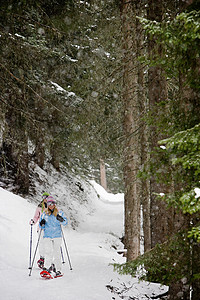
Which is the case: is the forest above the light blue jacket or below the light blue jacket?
above

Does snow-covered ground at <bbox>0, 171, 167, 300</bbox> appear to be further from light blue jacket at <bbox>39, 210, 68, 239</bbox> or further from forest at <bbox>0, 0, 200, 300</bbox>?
light blue jacket at <bbox>39, 210, 68, 239</bbox>

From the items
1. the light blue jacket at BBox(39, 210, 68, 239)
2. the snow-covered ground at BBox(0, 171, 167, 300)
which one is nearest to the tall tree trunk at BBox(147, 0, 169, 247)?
the snow-covered ground at BBox(0, 171, 167, 300)

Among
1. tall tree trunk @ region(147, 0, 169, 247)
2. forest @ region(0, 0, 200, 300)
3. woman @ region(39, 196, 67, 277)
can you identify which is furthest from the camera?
woman @ region(39, 196, 67, 277)

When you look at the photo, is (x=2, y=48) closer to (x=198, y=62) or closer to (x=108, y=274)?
(x=198, y=62)

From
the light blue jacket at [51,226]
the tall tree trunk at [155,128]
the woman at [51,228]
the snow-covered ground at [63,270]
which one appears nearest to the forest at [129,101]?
the tall tree trunk at [155,128]

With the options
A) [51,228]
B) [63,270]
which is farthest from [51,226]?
[63,270]

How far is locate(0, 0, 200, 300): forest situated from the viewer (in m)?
4.51

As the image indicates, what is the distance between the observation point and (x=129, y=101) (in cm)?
948

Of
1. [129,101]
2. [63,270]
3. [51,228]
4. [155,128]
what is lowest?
[63,270]

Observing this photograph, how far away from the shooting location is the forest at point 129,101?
4512mm

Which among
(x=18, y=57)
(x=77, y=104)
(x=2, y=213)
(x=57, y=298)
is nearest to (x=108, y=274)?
(x=57, y=298)

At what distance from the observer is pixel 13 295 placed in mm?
5691

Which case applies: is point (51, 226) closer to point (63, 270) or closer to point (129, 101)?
point (63, 270)

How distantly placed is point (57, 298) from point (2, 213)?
652 centimetres
